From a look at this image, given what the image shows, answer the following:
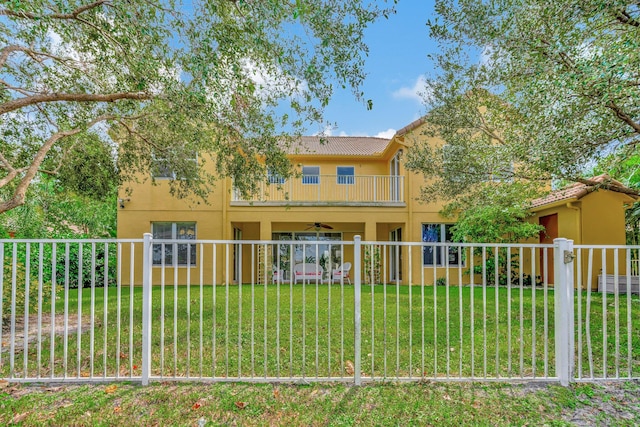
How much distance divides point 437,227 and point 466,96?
638cm

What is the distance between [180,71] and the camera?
20.0 feet

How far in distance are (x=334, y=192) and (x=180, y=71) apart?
10.5 m

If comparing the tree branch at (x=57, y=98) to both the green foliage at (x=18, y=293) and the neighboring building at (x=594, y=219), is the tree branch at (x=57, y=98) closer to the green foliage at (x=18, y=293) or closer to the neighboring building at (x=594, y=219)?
the green foliage at (x=18, y=293)

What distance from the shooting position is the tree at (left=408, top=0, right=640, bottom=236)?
15.8 ft

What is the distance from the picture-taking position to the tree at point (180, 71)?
5.33 m

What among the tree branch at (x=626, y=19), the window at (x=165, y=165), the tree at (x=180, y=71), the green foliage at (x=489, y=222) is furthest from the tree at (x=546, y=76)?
the window at (x=165, y=165)

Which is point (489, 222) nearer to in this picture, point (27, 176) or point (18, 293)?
point (27, 176)

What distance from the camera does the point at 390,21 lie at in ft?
20.0

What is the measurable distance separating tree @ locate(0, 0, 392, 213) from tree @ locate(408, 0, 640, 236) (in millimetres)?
2363

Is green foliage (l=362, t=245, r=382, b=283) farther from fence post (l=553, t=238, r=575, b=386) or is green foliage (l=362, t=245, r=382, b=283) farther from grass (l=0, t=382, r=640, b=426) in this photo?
grass (l=0, t=382, r=640, b=426)

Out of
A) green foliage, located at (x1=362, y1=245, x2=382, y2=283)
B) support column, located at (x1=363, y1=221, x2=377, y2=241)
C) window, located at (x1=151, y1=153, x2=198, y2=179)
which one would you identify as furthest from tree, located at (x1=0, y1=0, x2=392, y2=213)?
support column, located at (x1=363, y1=221, x2=377, y2=241)

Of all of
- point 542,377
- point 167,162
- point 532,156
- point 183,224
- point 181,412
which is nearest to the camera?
point 181,412

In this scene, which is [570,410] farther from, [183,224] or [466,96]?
[183,224]

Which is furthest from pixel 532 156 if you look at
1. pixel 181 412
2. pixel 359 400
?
pixel 181 412
